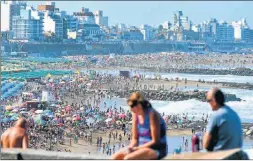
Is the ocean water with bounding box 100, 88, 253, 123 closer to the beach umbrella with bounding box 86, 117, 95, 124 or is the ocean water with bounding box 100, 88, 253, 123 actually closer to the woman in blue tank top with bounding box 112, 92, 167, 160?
the beach umbrella with bounding box 86, 117, 95, 124

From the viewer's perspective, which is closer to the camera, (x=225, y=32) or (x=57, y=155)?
(x=57, y=155)

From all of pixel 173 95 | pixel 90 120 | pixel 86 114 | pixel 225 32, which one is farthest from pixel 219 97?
pixel 225 32

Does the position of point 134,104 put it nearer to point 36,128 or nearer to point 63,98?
point 36,128

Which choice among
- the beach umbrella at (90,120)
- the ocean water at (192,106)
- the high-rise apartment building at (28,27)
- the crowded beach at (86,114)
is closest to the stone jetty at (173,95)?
the crowded beach at (86,114)

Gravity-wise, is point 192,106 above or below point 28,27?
below

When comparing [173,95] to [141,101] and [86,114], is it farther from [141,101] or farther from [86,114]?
[141,101]

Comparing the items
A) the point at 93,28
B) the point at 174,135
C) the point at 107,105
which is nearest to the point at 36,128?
the point at 174,135

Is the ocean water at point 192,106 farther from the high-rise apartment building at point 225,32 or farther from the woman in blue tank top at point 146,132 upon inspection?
the high-rise apartment building at point 225,32

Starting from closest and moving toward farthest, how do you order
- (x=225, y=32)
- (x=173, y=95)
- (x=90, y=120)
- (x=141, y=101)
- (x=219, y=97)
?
1. (x=219, y=97)
2. (x=141, y=101)
3. (x=90, y=120)
4. (x=173, y=95)
5. (x=225, y=32)
